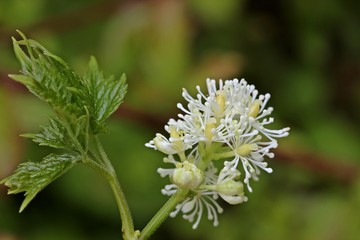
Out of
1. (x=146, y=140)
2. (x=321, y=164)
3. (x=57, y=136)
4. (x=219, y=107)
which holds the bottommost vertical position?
(x=146, y=140)

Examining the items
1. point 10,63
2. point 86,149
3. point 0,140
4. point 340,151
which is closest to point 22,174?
point 86,149

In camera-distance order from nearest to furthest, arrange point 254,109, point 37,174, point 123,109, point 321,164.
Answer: point 37,174 → point 254,109 → point 123,109 → point 321,164

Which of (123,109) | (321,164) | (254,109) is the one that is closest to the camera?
(254,109)

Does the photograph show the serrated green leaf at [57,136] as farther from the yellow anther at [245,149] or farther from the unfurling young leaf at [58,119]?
the yellow anther at [245,149]

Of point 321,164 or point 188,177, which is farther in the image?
point 321,164

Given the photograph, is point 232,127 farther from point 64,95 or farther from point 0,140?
point 0,140

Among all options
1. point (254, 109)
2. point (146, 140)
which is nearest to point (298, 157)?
point (146, 140)

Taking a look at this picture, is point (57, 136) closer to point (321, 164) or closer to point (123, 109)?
point (123, 109)
